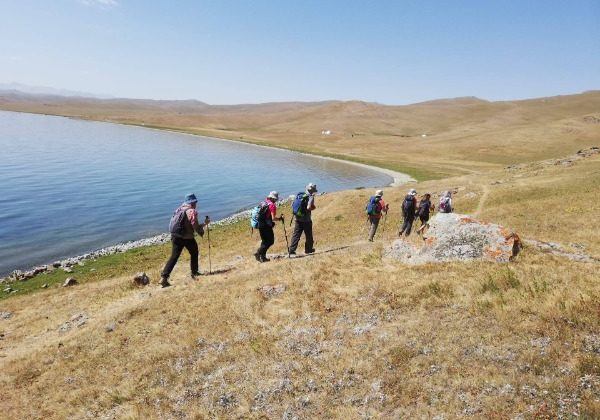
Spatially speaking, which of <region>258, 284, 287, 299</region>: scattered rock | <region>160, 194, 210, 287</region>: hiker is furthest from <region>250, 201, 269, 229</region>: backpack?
<region>258, 284, 287, 299</region>: scattered rock

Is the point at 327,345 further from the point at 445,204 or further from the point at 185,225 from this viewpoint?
the point at 445,204

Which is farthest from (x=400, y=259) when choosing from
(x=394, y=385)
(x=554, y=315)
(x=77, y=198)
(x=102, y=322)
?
(x=77, y=198)

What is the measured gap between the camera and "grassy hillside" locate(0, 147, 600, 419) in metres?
8.45

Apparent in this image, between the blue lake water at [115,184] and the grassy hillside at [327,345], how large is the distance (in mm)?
20852

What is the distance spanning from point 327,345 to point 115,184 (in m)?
59.4

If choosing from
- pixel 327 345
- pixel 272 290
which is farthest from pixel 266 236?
pixel 327 345

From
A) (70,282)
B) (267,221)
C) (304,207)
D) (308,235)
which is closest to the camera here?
(267,221)

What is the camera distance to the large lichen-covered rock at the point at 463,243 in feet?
49.8

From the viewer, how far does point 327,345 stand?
36.1 feet

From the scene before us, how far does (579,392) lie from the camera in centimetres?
755

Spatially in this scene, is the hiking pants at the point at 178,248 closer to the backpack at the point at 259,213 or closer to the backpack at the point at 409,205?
the backpack at the point at 259,213

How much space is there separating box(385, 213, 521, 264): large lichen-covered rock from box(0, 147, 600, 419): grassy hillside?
67 cm

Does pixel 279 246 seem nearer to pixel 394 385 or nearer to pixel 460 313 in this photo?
pixel 460 313

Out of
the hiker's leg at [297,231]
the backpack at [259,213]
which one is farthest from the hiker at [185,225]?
the hiker's leg at [297,231]
